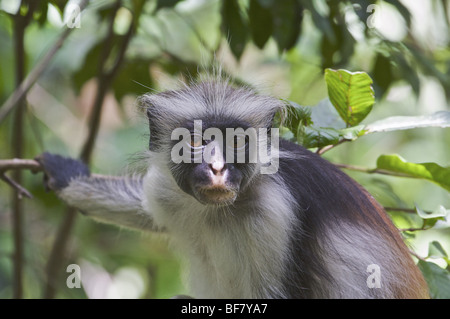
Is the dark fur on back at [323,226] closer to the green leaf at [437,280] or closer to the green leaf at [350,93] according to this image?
the green leaf at [437,280]

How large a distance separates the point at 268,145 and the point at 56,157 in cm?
191

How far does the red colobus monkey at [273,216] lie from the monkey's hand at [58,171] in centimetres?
114

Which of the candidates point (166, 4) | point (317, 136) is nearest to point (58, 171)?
point (166, 4)

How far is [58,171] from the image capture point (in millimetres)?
4652

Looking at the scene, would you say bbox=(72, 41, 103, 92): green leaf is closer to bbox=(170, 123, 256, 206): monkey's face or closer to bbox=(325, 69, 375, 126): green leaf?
bbox=(170, 123, 256, 206): monkey's face

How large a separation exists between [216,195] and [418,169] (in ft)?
3.81

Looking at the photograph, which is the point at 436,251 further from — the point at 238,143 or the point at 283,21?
the point at 283,21

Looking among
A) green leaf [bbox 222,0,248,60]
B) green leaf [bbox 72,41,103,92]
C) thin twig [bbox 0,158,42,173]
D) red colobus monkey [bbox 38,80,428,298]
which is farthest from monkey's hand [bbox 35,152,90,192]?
green leaf [bbox 222,0,248,60]

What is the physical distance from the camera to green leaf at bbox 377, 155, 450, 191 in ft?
11.0

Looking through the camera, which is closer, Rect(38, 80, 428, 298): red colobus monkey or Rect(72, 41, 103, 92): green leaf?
Rect(38, 80, 428, 298): red colobus monkey

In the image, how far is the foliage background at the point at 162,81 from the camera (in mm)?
4488

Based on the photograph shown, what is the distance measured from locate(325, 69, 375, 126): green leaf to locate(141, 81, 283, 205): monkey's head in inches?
14.1

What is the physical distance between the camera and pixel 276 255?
3.41 meters
